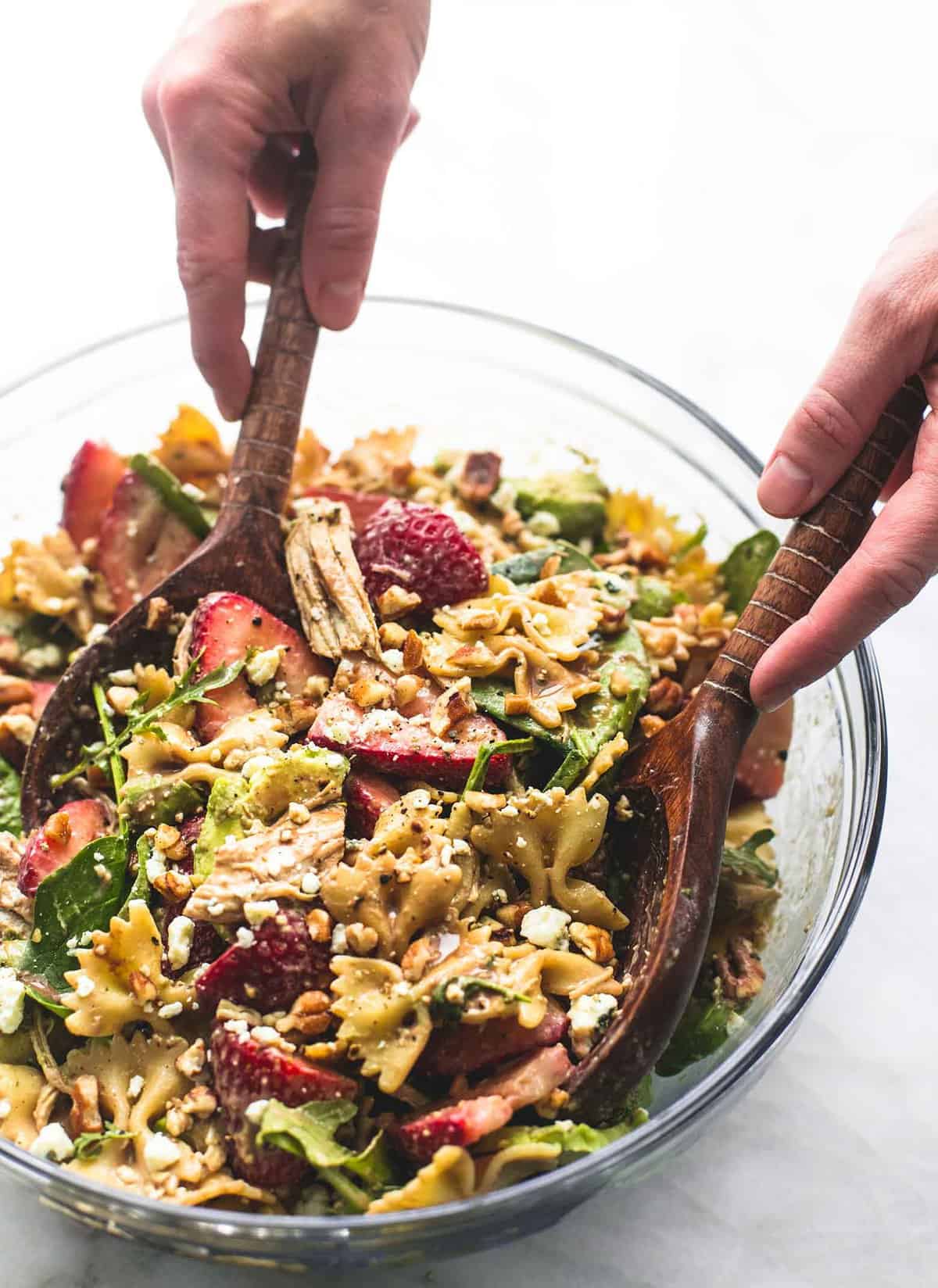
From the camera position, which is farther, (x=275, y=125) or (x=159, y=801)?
(x=275, y=125)

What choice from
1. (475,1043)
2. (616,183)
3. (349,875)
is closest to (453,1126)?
(475,1043)

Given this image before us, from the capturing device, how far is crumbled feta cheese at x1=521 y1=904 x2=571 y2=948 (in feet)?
5.73

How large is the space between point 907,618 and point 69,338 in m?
2.12

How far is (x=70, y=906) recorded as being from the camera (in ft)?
6.04

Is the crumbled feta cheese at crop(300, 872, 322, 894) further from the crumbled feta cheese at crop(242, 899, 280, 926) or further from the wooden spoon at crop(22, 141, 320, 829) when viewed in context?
the wooden spoon at crop(22, 141, 320, 829)

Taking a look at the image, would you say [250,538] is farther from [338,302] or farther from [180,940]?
[180,940]

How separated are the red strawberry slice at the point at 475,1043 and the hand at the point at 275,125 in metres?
1.21

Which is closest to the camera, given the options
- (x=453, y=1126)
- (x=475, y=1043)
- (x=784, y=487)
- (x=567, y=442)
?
(x=453, y=1126)

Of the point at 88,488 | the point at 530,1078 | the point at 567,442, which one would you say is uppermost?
the point at 567,442

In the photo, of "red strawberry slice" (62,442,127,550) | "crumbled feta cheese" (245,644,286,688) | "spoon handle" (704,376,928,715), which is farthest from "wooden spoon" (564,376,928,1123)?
"red strawberry slice" (62,442,127,550)

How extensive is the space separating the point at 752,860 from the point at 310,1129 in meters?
0.86

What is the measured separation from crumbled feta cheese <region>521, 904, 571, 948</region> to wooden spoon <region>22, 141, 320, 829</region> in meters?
0.69

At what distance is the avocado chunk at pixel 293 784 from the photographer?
5.82ft

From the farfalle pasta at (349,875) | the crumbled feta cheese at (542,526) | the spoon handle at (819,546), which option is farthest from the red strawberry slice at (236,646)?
the spoon handle at (819,546)
